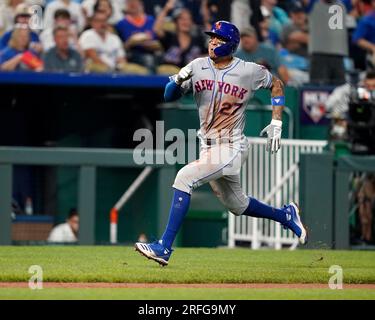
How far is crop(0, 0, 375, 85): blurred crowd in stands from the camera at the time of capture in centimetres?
1512

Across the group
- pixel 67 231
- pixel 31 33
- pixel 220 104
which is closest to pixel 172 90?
pixel 220 104

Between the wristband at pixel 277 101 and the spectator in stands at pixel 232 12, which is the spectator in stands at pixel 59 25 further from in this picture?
the wristband at pixel 277 101

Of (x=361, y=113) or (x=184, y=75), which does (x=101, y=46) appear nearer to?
(x=361, y=113)

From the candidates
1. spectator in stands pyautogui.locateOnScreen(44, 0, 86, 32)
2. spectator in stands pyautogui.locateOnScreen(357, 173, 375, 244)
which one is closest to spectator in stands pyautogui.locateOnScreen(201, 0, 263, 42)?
spectator in stands pyautogui.locateOnScreen(44, 0, 86, 32)

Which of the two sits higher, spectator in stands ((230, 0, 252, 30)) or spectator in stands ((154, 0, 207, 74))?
spectator in stands ((230, 0, 252, 30))

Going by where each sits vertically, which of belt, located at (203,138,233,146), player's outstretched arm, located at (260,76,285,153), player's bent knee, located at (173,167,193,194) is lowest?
player's bent knee, located at (173,167,193,194)

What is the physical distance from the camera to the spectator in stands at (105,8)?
1560cm

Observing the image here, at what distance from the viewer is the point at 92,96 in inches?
625

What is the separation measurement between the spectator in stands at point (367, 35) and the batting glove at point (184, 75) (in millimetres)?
7873

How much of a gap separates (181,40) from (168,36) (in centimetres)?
20

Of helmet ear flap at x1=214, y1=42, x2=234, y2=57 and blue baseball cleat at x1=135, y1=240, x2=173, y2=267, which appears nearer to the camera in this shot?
blue baseball cleat at x1=135, y1=240, x2=173, y2=267

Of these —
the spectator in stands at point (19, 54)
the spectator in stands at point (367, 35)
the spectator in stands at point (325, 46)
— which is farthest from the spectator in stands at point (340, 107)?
the spectator in stands at point (19, 54)

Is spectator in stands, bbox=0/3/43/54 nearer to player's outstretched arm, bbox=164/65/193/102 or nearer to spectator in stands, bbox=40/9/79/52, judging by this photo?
spectator in stands, bbox=40/9/79/52

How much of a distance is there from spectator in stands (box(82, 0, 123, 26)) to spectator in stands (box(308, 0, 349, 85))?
107 inches
